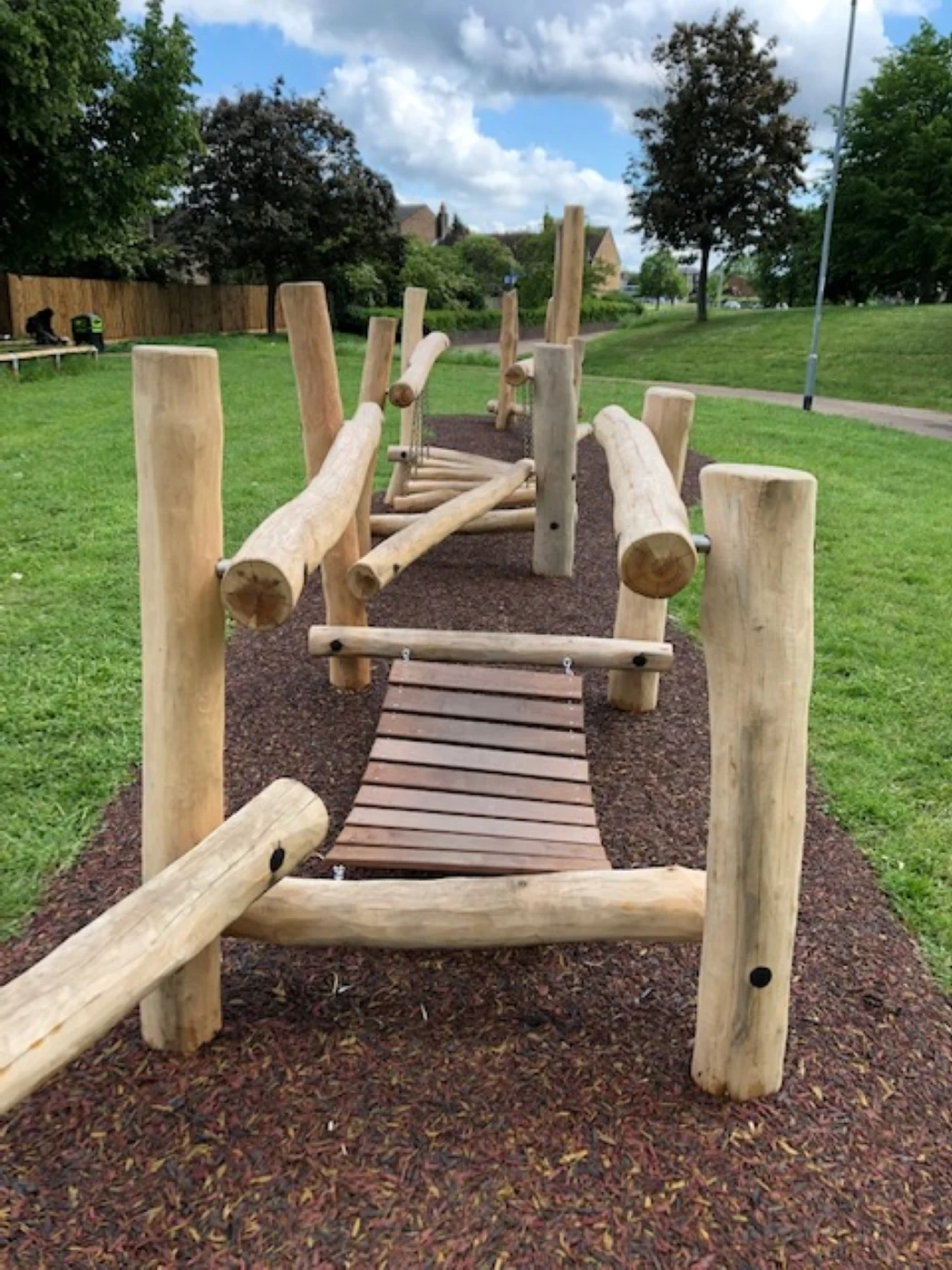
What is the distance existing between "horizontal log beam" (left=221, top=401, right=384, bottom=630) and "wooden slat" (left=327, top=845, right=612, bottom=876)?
2.89 ft

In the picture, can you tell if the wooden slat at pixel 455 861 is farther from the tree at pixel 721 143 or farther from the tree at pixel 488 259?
the tree at pixel 488 259

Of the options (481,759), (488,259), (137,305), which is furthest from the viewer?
(488,259)

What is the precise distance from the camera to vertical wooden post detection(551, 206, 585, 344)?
8.25m

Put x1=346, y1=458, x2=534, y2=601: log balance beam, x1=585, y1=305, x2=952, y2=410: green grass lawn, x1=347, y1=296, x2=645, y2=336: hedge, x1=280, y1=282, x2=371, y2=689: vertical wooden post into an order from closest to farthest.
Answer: x1=280, y1=282, x2=371, y2=689: vertical wooden post
x1=346, y1=458, x2=534, y2=601: log balance beam
x1=585, y1=305, x2=952, y2=410: green grass lawn
x1=347, y1=296, x2=645, y2=336: hedge

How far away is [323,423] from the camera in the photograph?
3992 millimetres

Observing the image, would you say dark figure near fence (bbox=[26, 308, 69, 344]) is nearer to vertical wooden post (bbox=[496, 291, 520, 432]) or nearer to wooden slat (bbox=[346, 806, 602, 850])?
vertical wooden post (bbox=[496, 291, 520, 432])

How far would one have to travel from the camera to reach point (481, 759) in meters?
3.25

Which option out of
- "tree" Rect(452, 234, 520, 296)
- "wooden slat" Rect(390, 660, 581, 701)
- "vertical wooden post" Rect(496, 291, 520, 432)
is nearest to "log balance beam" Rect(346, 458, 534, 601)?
"wooden slat" Rect(390, 660, 581, 701)

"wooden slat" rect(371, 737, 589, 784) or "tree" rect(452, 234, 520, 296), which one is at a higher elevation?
"tree" rect(452, 234, 520, 296)

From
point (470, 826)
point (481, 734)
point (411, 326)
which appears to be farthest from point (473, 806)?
point (411, 326)

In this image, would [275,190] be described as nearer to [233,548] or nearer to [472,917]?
[233,548]

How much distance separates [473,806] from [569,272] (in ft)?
21.5

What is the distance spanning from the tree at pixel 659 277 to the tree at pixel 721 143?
1372 inches

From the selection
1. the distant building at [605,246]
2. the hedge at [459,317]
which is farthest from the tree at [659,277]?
the hedge at [459,317]
